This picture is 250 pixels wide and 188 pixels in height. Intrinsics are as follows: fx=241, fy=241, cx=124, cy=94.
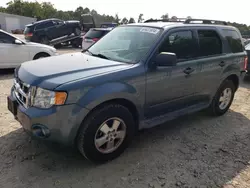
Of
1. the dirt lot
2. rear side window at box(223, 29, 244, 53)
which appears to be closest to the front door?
the dirt lot

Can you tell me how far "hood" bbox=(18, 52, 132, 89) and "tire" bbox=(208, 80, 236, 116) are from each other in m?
2.26

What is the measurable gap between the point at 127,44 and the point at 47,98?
1.57 meters

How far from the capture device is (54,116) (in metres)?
2.54

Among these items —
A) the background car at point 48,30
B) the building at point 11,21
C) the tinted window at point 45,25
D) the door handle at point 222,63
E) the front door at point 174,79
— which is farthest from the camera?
the building at point 11,21

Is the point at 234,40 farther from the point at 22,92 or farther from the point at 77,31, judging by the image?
the point at 77,31

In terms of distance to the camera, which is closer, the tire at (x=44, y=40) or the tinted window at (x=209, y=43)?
the tinted window at (x=209, y=43)

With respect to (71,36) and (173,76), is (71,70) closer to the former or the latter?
(173,76)

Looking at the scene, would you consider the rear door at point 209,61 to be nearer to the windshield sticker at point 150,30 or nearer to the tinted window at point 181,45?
the tinted window at point 181,45

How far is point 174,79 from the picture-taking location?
3.50 m

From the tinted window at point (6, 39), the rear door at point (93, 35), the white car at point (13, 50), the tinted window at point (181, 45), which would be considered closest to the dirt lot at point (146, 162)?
the tinted window at point (181, 45)

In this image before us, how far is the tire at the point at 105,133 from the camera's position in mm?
2740

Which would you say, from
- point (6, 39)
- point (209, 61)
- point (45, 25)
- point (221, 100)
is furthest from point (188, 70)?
point (45, 25)

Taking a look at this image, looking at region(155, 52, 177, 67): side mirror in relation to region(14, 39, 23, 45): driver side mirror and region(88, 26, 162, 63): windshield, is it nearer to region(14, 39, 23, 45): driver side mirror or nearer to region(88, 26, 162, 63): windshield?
region(88, 26, 162, 63): windshield

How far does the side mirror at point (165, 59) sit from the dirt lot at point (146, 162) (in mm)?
1224
